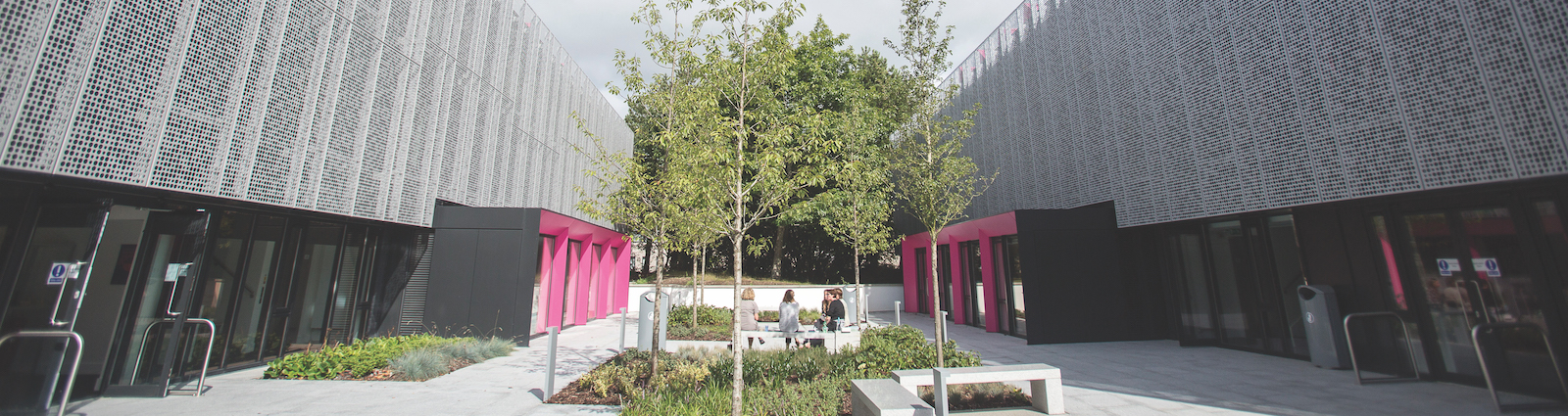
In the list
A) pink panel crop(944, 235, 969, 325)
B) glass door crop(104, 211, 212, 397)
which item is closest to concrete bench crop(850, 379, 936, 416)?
glass door crop(104, 211, 212, 397)

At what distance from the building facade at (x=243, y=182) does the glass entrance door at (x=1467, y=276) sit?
12.8m

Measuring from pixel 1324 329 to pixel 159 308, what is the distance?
16927mm

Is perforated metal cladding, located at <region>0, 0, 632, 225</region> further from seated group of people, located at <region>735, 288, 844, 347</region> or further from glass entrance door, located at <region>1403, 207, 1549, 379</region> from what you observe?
glass entrance door, located at <region>1403, 207, 1549, 379</region>

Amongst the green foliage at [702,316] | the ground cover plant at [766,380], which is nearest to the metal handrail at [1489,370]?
the ground cover plant at [766,380]

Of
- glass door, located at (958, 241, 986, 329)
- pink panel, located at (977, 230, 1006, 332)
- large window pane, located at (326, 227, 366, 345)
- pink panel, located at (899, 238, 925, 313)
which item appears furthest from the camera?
pink panel, located at (899, 238, 925, 313)

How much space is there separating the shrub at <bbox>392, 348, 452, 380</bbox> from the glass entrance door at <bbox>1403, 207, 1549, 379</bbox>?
14.1 meters

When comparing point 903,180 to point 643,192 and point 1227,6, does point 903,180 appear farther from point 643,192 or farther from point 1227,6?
point 1227,6

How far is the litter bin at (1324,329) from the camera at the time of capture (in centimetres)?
825

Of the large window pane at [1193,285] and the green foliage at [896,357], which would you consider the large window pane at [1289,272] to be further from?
the green foliage at [896,357]

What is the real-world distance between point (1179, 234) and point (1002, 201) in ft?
17.3

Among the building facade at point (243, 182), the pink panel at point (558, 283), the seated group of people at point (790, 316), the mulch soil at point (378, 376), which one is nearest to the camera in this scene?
the building facade at point (243, 182)

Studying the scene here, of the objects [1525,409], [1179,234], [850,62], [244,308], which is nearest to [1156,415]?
[1525,409]

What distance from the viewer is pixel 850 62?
22.5m

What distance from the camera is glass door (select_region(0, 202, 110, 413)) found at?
19.0ft
